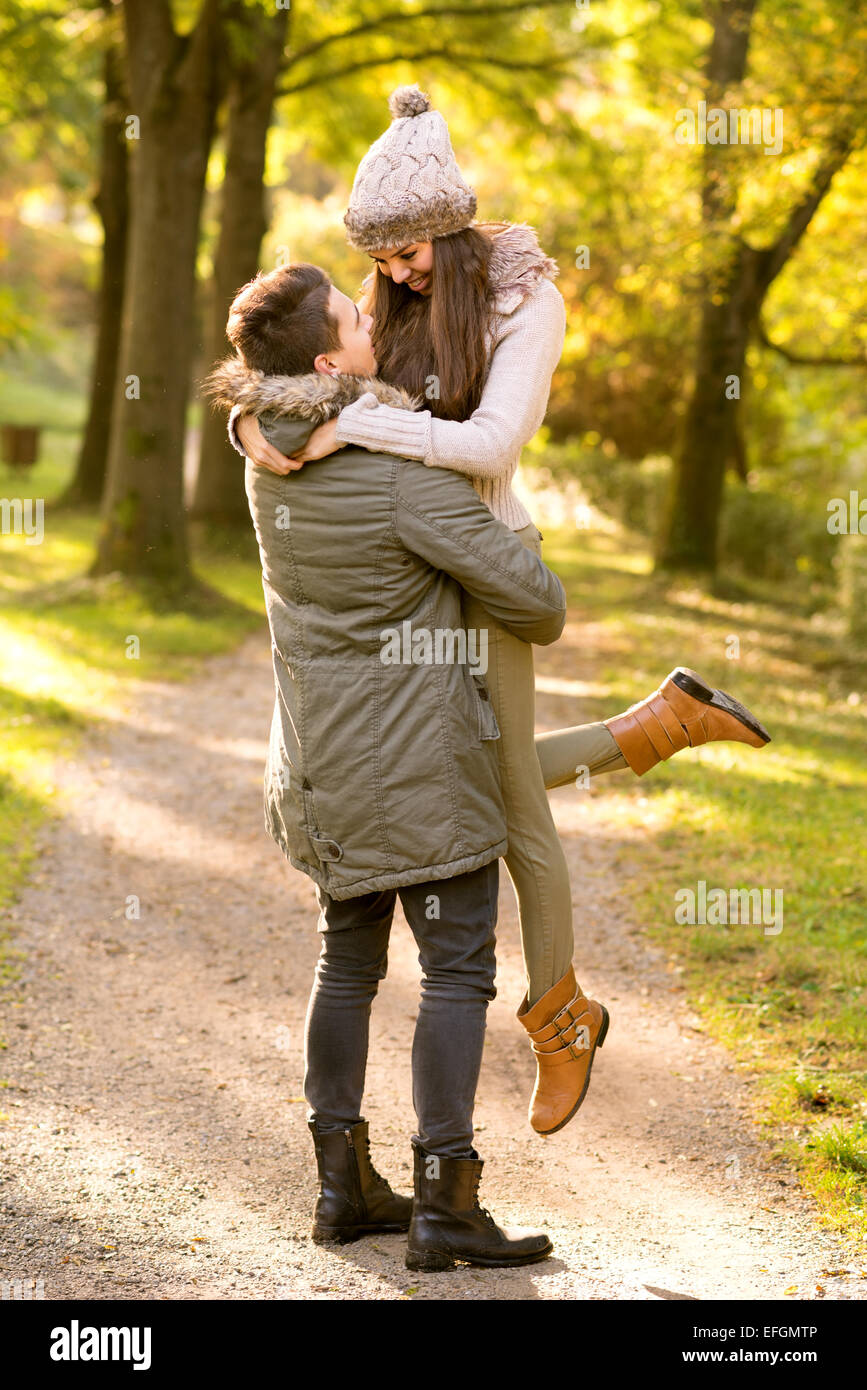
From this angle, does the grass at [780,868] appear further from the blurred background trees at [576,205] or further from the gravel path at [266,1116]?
the blurred background trees at [576,205]

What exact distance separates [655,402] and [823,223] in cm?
606

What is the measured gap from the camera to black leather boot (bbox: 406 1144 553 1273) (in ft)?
10.0

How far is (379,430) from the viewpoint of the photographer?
109 inches

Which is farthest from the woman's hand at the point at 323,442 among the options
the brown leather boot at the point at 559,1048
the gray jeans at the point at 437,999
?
the brown leather boot at the point at 559,1048

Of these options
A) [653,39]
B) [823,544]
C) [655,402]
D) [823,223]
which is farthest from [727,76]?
[655,402]

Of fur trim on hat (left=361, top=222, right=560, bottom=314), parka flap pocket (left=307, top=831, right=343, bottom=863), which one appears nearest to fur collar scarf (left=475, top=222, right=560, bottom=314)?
fur trim on hat (left=361, top=222, right=560, bottom=314)

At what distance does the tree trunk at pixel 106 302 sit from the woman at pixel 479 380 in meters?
15.2

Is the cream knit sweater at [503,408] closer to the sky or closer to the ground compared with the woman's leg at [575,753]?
closer to the sky

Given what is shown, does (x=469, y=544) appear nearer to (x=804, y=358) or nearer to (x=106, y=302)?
(x=804, y=358)

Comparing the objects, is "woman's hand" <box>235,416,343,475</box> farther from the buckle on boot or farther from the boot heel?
the boot heel

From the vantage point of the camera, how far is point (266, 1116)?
3.99 m

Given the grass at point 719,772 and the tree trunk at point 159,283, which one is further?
the tree trunk at point 159,283

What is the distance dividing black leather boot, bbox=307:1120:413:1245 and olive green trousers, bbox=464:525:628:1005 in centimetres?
56

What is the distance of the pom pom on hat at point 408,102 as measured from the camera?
123 inches
